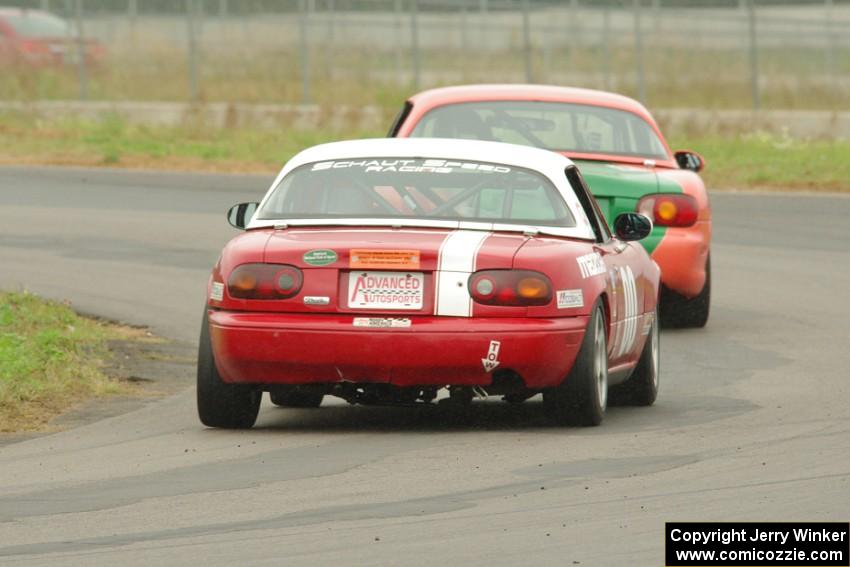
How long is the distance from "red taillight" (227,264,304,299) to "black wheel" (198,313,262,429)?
0.30m

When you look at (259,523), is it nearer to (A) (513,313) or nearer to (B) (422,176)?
(A) (513,313)

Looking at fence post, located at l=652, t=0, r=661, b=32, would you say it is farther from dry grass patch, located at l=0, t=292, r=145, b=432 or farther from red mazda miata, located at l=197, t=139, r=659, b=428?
red mazda miata, located at l=197, t=139, r=659, b=428

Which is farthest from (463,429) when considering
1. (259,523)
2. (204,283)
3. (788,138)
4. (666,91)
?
(666,91)

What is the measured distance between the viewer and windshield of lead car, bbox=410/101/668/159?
1495 centimetres

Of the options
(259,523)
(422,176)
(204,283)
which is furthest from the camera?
(204,283)

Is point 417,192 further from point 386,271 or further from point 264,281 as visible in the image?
point 264,281

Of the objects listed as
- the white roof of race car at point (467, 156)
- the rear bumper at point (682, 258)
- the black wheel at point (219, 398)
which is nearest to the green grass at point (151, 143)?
the rear bumper at point (682, 258)

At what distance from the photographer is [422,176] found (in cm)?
1028

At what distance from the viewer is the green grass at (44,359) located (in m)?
10.8

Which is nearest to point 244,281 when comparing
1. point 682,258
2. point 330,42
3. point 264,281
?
point 264,281

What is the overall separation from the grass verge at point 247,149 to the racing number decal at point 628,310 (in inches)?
623

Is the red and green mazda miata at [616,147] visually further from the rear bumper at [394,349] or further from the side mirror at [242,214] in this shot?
the rear bumper at [394,349]

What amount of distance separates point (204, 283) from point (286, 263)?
7.94 metres

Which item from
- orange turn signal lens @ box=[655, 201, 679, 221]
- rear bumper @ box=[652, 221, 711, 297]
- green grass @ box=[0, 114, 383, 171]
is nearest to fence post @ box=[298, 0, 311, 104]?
green grass @ box=[0, 114, 383, 171]
